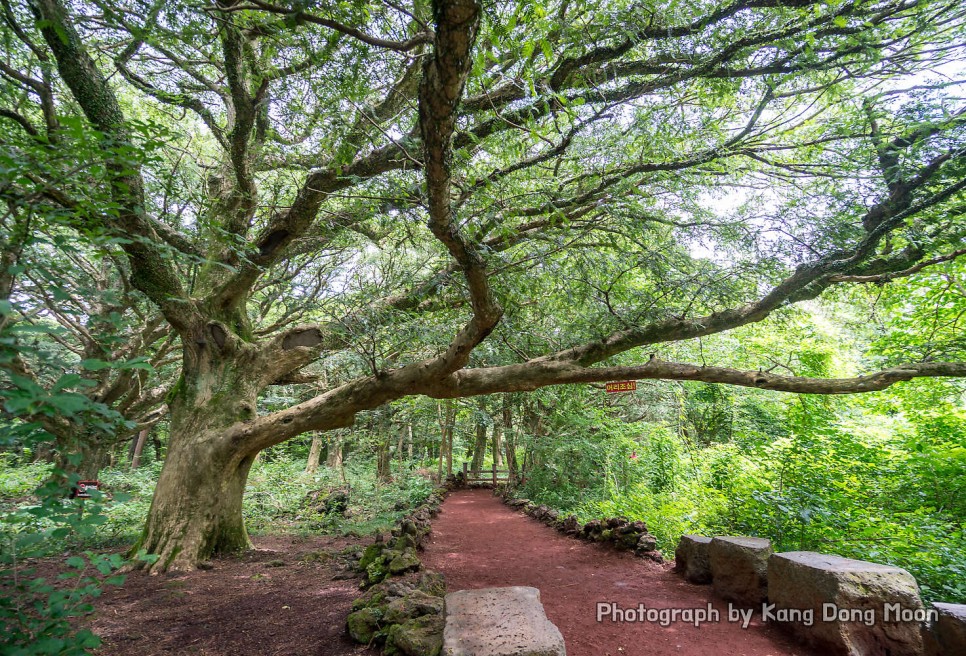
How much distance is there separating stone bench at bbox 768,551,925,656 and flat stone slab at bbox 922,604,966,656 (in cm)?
6

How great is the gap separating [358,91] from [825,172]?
197 inches

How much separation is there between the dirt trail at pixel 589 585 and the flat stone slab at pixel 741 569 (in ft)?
0.52

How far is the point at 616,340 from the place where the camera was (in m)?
5.10

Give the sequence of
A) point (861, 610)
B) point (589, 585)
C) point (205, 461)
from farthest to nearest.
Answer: point (205, 461), point (589, 585), point (861, 610)

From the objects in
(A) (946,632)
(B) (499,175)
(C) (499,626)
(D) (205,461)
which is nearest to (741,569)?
(A) (946,632)

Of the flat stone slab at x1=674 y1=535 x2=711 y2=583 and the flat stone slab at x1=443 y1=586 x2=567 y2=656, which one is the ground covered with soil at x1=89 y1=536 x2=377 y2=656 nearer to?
the flat stone slab at x1=443 y1=586 x2=567 y2=656

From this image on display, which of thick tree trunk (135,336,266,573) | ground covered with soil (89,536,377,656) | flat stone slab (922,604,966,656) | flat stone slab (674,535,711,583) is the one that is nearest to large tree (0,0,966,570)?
thick tree trunk (135,336,266,573)

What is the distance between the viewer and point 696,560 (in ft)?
14.6

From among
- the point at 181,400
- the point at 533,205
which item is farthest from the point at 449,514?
the point at 533,205

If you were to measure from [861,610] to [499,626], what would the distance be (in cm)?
244

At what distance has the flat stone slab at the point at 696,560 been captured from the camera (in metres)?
4.39

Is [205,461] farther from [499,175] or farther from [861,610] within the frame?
[861,610]

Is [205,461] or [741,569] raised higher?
[205,461]

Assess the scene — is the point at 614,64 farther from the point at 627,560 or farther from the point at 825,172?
the point at 627,560
